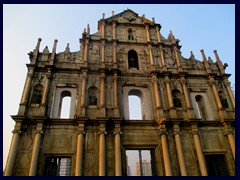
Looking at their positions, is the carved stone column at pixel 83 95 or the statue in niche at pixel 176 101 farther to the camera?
the statue in niche at pixel 176 101

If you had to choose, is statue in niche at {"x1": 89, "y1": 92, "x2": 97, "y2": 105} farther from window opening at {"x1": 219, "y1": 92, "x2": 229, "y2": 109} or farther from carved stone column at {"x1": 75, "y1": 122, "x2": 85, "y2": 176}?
window opening at {"x1": 219, "y1": 92, "x2": 229, "y2": 109}

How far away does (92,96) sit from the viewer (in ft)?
40.1

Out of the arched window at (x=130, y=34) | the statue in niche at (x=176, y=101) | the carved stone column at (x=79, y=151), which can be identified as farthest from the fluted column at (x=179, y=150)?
the arched window at (x=130, y=34)

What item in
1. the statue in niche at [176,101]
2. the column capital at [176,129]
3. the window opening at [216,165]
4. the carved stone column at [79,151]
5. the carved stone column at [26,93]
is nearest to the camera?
the carved stone column at [79,151]

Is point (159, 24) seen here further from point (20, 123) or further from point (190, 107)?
point (20, 123)

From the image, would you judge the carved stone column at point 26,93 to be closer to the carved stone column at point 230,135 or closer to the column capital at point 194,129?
the column capital at point 194,129

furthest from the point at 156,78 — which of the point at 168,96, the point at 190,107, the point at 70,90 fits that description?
the point at 70,90

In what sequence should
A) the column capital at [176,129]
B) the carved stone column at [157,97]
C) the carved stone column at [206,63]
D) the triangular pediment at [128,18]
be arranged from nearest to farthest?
the column capital at [176,129]
the carved stone column at [157,97]
the carved stone column at [206,63]
the triangular pediment at [128,18]

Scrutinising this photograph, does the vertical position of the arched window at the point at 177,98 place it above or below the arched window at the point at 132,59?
below

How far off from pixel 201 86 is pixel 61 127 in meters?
9.55

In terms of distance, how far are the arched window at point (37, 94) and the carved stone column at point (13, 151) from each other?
5.64ft

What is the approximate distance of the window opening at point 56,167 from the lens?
9.90 metres

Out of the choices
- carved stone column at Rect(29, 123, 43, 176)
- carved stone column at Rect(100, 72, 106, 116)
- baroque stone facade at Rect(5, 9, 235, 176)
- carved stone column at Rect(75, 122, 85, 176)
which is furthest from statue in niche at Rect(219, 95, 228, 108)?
carved stone column at Rect(29, 123, 43, 176)

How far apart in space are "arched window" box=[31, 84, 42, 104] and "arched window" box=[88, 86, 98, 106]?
9.52ft
